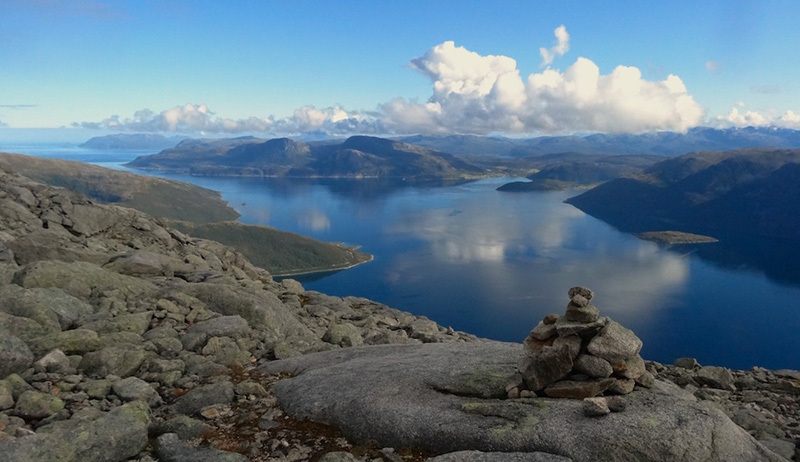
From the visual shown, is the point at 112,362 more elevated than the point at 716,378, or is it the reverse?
the point at 112,362

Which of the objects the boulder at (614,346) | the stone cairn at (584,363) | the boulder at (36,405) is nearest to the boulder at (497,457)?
the stone cairn at (584,363)

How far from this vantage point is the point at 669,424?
15.4 metres

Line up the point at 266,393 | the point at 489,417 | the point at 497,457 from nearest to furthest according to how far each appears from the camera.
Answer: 1. the point at 497,457
2. the point at 489,417
3. the point at 266,393

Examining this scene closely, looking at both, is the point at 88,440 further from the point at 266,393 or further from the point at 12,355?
the point at 266,393

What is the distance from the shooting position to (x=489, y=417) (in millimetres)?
16859

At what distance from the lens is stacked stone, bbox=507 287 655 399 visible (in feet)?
57.7

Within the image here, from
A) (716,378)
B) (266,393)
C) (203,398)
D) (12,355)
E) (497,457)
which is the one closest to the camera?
(497,457)

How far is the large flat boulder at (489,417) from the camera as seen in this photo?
14.9 meters

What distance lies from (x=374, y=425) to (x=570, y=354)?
8073mm

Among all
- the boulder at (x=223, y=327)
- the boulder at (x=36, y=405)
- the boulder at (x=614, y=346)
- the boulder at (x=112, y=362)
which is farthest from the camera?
the boulder at (x=223, y=327)

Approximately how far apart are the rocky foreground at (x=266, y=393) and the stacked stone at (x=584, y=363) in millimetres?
655

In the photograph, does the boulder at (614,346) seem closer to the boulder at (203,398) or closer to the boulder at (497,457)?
the boulder at (497,457)

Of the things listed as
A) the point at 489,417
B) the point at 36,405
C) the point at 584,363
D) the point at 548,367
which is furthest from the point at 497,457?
the point at 36,405

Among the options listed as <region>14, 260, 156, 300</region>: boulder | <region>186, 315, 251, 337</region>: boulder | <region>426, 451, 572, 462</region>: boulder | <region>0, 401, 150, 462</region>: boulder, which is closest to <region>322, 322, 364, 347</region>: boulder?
<region>186, 315, 251, 337</region>: boulder
